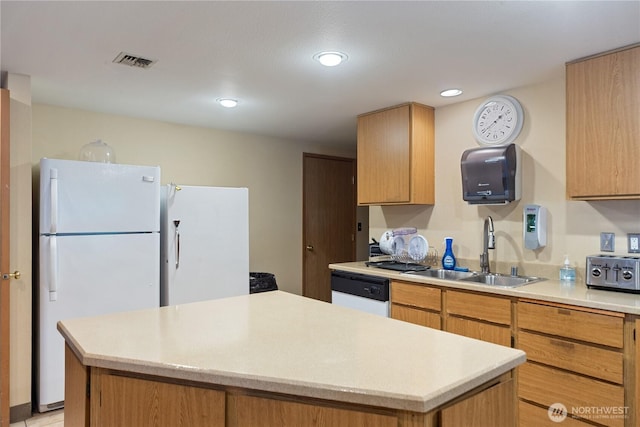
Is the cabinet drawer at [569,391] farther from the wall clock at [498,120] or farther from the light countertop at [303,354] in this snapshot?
the wall clock at [498,120]

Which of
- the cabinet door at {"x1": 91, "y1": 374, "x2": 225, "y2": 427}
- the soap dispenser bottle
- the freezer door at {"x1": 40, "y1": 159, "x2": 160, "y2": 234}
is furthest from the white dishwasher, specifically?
the cabinet door at {"x1": 91, "y1": 374, "x2": 225, "y2": 427}

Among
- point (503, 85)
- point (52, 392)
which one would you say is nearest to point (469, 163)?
point (503, 85)

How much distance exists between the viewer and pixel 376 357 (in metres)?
1.17

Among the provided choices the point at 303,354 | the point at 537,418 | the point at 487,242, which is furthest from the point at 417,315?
the point at 303,354

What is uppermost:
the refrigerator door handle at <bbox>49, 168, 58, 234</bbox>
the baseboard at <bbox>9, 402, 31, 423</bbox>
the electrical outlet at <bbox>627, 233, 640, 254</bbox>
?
the refrigerator door handle at <bbox>49, 168, 58, 234</bbox>

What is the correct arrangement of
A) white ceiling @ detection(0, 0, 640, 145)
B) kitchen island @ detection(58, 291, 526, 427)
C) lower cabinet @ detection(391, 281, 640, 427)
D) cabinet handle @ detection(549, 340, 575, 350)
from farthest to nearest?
1. cabinet handle @ detection(549, 340, 575, 350)
2. lower cabinet @ detection(391, 281, 640, 427)
3. white ceiling @ detection(0, 0, 640, 145)
4. kitchen island @ detection(58, 291, 526, 427)

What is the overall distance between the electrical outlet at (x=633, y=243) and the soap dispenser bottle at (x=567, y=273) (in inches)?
12.4

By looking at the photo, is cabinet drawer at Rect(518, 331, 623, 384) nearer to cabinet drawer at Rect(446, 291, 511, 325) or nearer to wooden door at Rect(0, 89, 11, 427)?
cabinet drawer at Rect(446, 291, 511, 325)

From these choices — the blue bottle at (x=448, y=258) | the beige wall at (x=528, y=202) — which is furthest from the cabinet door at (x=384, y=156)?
the blue bottle at (x=448, y=258)

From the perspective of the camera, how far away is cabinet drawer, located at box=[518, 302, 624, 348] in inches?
74.0

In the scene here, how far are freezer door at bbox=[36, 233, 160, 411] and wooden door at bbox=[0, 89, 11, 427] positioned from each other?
9.6 inches

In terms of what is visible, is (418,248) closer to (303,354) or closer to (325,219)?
(325,219)

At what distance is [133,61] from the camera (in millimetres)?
2328

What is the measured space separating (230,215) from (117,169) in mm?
982
